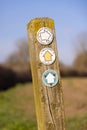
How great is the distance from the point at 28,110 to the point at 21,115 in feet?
3.82

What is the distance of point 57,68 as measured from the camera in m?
2.48

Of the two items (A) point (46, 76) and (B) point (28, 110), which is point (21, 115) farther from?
(A) point (46, 76)

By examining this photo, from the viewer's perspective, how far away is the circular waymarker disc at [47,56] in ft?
8.04

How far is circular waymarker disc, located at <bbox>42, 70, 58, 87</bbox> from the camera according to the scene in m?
2.44

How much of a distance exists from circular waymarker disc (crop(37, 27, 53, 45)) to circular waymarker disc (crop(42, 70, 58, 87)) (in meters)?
0.22

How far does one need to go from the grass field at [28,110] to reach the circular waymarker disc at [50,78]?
346 centimetres

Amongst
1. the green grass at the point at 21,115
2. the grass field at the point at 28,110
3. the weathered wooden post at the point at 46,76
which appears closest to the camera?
the weathered wooden post at the point at 46,76

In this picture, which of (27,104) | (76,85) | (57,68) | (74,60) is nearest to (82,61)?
(74,60)

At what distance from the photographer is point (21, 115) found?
8664 millimetres

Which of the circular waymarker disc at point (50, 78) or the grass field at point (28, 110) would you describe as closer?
the circular waymarker disc at point (50, 78)

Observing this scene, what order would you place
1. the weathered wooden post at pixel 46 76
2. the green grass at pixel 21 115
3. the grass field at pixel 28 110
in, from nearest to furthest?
the weathered wooden post at pixel 46 76 < the green grass at pixel 21 115 < the grass field at pixel 28 110

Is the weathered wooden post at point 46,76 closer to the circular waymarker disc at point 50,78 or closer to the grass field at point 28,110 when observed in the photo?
the circular waymarker disc at point 50,78

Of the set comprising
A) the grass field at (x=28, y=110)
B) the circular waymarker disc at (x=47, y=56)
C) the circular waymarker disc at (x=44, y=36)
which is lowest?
the grass field at (x=28, y=110)

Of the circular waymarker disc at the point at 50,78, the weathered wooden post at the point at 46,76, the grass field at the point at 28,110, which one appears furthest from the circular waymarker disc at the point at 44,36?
the grass field at the point at 28,110
